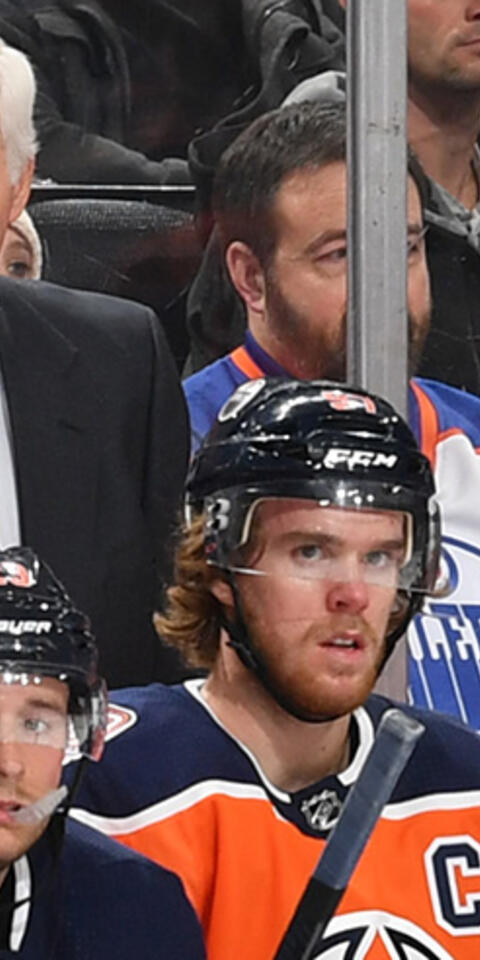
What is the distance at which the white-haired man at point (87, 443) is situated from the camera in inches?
88.0

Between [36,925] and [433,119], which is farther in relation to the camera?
[433,119]

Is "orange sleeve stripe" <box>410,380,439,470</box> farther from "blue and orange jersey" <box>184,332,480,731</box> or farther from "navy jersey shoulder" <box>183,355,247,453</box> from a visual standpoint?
"navy jersey shoulder" <box>183,355,247,453</box>

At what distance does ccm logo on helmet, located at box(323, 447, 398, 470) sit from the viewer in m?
2.01

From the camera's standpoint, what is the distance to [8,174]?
228 centimetres

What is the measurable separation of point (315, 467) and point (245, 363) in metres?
0.45

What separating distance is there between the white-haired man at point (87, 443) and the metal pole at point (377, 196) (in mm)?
217

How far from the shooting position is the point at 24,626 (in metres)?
1.82

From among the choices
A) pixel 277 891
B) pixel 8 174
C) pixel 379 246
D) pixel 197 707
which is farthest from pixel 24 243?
pixel 277 891

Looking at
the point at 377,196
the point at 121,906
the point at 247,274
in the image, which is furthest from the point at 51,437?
the point at 121,906

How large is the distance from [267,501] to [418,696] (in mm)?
513

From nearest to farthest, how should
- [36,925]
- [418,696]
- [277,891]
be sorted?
[36,925] → [277,891] → [418,696]

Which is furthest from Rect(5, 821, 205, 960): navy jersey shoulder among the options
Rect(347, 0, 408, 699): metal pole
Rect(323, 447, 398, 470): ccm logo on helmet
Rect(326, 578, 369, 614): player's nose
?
Rect(347, 0, 408, 699): metal pole

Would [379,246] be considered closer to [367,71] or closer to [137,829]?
[367,71]

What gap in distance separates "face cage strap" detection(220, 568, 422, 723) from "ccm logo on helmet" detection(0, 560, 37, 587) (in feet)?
0.76
